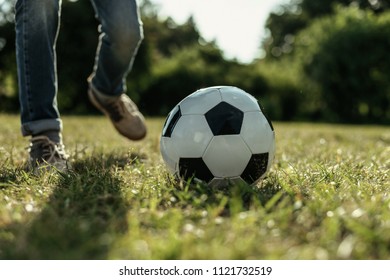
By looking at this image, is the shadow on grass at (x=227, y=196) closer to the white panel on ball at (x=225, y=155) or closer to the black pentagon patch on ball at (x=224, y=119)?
the white panel on ball at (x=225, y=155)

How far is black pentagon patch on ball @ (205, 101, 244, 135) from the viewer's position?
227cm

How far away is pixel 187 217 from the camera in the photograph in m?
1.78

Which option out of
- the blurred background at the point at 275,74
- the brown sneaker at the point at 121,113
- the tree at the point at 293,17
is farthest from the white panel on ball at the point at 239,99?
the tree at the point at 293,17

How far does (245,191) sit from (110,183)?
69 cm

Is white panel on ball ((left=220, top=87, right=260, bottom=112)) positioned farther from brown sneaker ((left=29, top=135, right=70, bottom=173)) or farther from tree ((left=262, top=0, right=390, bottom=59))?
tree ((left=262, top=0, right=390, bottom=59))

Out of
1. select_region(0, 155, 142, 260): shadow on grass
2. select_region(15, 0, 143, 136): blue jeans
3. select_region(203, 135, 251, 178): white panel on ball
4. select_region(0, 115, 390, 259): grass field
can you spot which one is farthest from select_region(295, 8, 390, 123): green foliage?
select_region(0, 155, 142, 260): shadow on grass

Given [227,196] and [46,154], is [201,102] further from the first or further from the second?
[46,154]

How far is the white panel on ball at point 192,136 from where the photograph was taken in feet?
7.43

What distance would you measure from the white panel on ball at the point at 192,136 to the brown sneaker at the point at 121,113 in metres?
1.52

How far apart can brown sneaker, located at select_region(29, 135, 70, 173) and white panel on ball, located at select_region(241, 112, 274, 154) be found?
1140mm

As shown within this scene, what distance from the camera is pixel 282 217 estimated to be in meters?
1.71

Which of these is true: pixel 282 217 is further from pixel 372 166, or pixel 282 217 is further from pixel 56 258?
pixel 372 166
